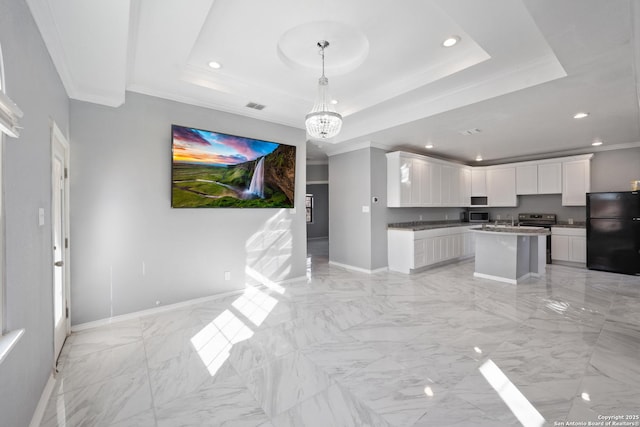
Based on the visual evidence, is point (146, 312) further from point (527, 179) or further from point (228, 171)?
point (527, 179)

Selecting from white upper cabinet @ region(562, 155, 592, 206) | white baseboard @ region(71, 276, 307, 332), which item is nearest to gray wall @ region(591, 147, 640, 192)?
white upper cabinet @ region(562, 155, 592, 206)

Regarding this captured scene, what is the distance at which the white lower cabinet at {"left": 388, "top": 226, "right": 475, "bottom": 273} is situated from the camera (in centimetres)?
557

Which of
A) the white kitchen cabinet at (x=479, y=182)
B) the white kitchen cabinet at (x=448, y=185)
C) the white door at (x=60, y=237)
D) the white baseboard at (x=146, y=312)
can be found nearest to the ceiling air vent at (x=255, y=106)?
the white door at (x=60, y=237)

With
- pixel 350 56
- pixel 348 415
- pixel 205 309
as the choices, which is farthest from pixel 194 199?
pixel 348 415

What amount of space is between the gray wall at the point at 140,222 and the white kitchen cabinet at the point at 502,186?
6188mm

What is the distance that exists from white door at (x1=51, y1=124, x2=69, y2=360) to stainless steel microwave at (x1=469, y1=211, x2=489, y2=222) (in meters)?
8.30

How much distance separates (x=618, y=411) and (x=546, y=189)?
5.94 metres

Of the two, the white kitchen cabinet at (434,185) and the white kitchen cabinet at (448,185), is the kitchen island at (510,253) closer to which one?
the white kitchen cabinet at (434,185)

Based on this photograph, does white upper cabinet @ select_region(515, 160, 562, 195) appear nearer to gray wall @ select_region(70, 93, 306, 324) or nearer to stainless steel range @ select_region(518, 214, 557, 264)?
stainless steel range @ select_region(518, 214, 557, 264)

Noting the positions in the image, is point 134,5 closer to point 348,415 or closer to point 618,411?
point 348,415

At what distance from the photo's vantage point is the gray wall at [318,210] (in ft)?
36.1

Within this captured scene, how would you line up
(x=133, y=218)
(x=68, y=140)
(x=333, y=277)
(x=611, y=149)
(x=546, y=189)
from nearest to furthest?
(x=68, y=140), (x=133, y=218), (x=333, y=277), (x=611, y=149), (x=546, y=189)

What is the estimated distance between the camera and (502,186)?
7.20 m

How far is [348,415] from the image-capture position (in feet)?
5.96
